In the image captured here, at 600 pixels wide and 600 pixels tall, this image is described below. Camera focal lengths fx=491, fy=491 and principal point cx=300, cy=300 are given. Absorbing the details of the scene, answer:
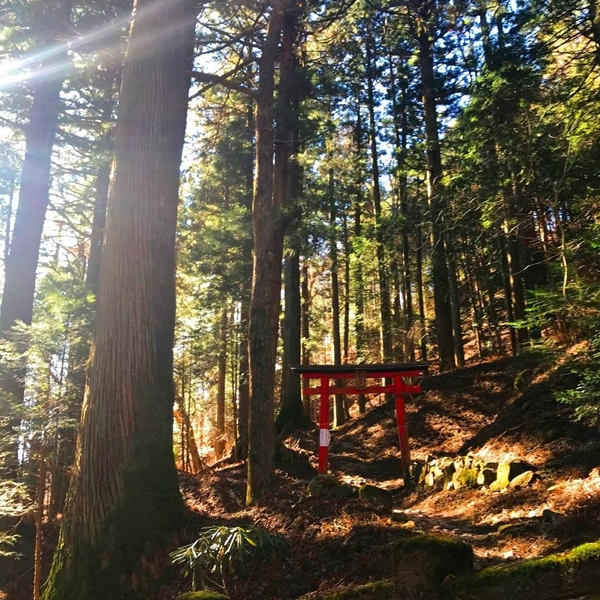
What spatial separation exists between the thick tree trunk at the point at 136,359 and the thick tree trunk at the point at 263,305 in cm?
228

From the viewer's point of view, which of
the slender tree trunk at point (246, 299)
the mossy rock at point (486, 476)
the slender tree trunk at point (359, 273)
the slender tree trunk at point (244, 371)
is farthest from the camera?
the slender tree trunk at point (359, 273)

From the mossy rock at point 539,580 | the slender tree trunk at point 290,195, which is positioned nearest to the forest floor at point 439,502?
the mossy rock at point 539,580

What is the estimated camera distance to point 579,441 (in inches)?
283

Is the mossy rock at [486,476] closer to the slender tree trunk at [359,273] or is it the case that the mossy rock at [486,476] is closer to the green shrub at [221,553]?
the green shrub at [221,553]

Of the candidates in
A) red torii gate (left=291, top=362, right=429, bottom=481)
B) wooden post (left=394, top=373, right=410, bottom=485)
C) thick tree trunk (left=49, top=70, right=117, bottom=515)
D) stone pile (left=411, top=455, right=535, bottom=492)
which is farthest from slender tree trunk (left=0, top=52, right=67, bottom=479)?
stone pile (left=411, top=455, right=535, bottom=492)

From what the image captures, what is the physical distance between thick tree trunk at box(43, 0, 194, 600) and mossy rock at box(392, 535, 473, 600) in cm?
324

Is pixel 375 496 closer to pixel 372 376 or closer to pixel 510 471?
pixel 510 471

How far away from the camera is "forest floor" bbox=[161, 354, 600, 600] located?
4.61 metres

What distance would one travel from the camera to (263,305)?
8602 mm

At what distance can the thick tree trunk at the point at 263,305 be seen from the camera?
814 centimetres

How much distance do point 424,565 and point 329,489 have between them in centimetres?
468

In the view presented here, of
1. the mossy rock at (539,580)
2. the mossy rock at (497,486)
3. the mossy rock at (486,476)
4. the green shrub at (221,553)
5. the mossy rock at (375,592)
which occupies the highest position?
the mossy rock at (486,476)

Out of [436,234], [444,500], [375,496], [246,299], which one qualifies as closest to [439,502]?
[444,500]

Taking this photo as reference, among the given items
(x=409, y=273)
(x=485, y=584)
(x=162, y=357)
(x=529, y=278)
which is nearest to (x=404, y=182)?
(x=409, y=273)
